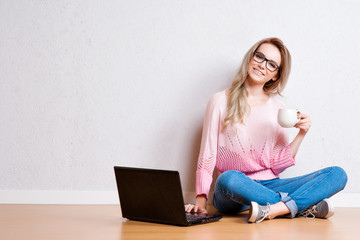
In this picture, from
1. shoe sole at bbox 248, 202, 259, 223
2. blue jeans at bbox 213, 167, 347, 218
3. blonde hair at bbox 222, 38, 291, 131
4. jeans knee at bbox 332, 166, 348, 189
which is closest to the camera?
shoe sole at bbox 248, 202, 259, 223

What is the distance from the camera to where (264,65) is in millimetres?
2342

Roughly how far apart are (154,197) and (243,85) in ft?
2.93

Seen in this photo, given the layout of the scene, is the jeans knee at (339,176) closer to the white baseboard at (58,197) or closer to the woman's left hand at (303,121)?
the woman's left hand at (303,121)

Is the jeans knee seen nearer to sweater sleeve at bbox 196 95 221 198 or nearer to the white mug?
the white mug

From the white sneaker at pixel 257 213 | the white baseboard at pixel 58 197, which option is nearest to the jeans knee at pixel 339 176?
the white sneaker at pixel 257 213

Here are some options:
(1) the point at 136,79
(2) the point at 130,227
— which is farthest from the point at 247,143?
(2) the point at 130,227

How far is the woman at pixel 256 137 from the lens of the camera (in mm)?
2186

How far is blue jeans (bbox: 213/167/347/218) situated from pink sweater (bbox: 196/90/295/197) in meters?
0.18

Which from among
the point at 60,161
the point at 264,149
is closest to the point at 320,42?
the point at 264,149

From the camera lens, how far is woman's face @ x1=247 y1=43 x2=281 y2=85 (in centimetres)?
234

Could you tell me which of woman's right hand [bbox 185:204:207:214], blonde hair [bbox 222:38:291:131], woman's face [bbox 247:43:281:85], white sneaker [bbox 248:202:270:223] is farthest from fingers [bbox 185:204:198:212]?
woman's face [bbox 247:43:281:85]

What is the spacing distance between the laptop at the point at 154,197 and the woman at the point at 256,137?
1.17 feet

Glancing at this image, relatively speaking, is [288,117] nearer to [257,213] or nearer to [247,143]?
[247,143]

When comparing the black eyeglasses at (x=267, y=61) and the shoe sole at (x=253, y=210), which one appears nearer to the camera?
the shoe sole at (x=253, y=210)
